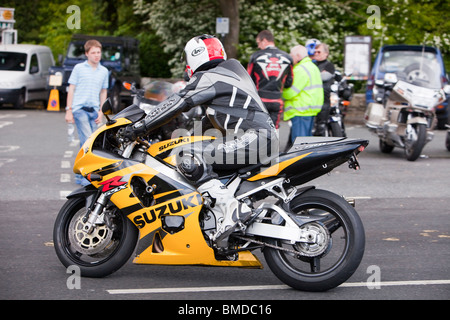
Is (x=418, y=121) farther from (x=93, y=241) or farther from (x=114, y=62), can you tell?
(x=114, y=62)

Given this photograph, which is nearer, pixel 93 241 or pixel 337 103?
pixel 93 241

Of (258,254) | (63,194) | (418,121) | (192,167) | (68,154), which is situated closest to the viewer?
(192,167)

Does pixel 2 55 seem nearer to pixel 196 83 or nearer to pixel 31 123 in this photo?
pixel 31 123

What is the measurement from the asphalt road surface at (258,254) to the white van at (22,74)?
11.8 metres

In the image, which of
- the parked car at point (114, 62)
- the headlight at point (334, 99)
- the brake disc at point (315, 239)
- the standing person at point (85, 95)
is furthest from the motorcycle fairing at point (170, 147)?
the parked car at point (114, 62)

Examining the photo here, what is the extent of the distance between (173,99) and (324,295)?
168cm

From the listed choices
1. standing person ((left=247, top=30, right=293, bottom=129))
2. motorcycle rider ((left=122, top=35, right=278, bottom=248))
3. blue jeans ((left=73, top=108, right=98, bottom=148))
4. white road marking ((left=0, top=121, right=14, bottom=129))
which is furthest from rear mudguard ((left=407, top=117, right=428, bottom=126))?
white road marking ((left=0, top=121, right=14, bottom=129))

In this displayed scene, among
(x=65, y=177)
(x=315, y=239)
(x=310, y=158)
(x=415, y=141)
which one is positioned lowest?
(x=65, y=177)

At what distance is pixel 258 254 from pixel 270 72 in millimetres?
5196

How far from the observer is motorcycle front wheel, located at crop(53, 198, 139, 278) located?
6051mm

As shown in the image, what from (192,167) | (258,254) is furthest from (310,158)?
(258,254)

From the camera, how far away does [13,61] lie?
25.7 metres

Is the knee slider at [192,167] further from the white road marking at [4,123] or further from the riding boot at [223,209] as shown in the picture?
the white road marking at [4,123]

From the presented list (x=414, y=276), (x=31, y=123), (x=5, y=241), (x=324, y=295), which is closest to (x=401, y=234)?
(x=414, y=276)
